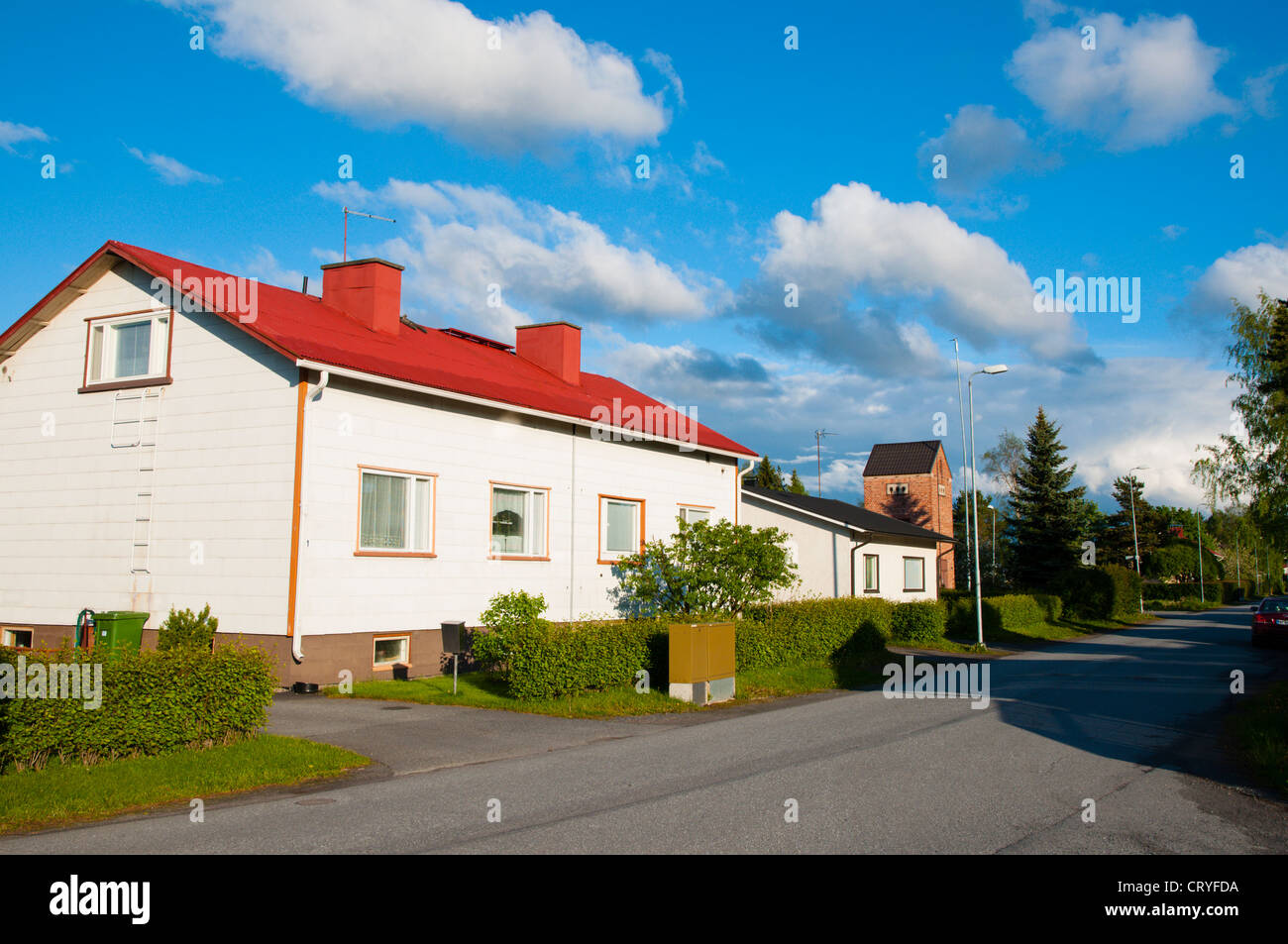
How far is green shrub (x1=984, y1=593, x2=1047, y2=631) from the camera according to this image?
115 feet

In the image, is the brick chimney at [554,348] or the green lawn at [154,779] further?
the brick chimney at [554,348]

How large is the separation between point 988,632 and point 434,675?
2331 cm

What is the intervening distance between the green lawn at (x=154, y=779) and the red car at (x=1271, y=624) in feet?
99.7

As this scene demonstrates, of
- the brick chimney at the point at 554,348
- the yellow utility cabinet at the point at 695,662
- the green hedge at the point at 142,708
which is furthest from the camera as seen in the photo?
the brick chimney at the point at 554,348

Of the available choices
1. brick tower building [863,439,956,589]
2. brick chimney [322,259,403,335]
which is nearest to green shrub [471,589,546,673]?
brick chimney [322,259,403,335]

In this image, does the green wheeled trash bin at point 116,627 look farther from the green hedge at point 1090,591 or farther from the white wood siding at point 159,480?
the green hedge at point 1090,591

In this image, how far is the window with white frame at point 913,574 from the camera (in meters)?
37.9

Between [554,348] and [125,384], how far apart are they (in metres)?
10.7

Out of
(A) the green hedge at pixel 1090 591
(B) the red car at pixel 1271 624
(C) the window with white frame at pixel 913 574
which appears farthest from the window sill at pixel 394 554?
(A) the green hedge at pixel 1090 591
